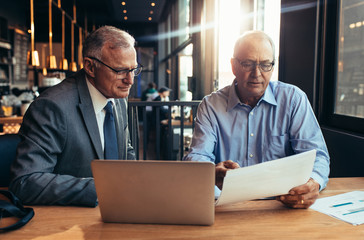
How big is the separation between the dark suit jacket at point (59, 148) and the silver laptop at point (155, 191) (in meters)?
0.25

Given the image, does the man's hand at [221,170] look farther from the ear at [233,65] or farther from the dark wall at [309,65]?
the dark wall at [309,65]

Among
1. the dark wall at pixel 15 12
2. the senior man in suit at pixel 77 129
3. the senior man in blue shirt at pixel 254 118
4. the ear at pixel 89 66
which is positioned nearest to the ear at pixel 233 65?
the senior man in blue shirt at pixel 254 118

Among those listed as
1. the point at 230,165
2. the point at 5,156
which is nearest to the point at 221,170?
the point at 230,165

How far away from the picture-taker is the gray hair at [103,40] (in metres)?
1.65

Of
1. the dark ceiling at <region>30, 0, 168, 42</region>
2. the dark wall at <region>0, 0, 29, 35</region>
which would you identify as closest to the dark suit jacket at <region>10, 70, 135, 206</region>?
the dark wall at <region>0, 0, 29, 35</region>

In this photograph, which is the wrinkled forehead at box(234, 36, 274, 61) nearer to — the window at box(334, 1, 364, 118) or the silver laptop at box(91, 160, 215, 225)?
the window at box(334, 1, 364, 118)

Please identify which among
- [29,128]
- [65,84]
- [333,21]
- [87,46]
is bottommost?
[29,128]

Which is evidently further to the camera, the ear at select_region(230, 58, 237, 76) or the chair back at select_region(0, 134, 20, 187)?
the ear at select_region(230, 58, 237, 76)

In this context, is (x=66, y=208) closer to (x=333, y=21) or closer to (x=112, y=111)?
(x=112, y=111)

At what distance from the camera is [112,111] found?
A: 1762mm

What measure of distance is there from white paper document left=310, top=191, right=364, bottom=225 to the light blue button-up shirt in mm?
460

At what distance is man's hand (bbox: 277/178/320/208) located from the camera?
1.15m

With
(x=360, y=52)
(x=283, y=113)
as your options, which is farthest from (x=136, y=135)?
(x=360, y=52)

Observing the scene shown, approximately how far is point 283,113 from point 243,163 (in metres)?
0.35
